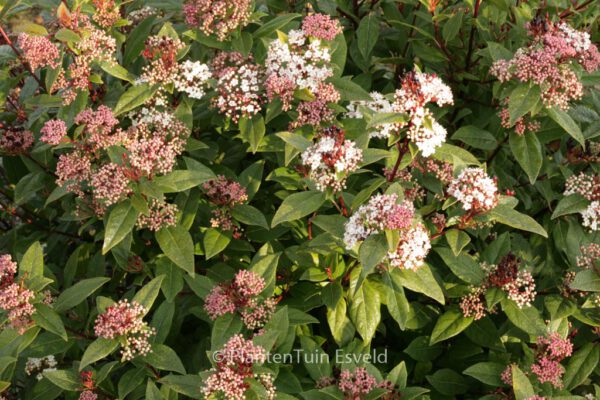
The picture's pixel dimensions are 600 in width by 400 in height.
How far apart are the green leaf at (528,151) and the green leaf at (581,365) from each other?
127 cm

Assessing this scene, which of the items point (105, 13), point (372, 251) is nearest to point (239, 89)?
point (105, 13)

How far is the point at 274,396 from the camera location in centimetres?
384

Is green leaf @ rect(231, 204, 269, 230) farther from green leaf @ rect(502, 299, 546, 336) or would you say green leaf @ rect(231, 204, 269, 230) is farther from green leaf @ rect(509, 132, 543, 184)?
green leaf @ rect(509, 132, 543, 184)

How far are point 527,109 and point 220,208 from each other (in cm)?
221

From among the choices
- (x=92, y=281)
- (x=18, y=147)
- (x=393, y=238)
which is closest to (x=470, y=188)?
(x=393, y=238)

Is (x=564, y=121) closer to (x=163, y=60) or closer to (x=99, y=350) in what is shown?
(x=163, y=60)

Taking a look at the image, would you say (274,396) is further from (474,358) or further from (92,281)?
(474,358)

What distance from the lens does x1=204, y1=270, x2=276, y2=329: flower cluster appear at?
4.04 meters

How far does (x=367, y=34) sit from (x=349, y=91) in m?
1.15

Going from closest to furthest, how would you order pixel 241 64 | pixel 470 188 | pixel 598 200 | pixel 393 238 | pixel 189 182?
1. pixel 393 238
2. pixel 470 188
3. pixel 189 182
4. pixel 598 200
5. pixel 241 64

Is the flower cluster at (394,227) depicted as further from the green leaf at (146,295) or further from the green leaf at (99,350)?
the green leaf at (99,350)

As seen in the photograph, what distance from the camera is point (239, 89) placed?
4.63m

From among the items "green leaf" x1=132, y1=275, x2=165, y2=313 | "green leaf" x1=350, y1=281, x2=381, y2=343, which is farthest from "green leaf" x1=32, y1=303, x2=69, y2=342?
"green leaf" x1=350, y1=281, x2=381, y2=343

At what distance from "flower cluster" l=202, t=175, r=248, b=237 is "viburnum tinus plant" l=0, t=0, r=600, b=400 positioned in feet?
0.07
